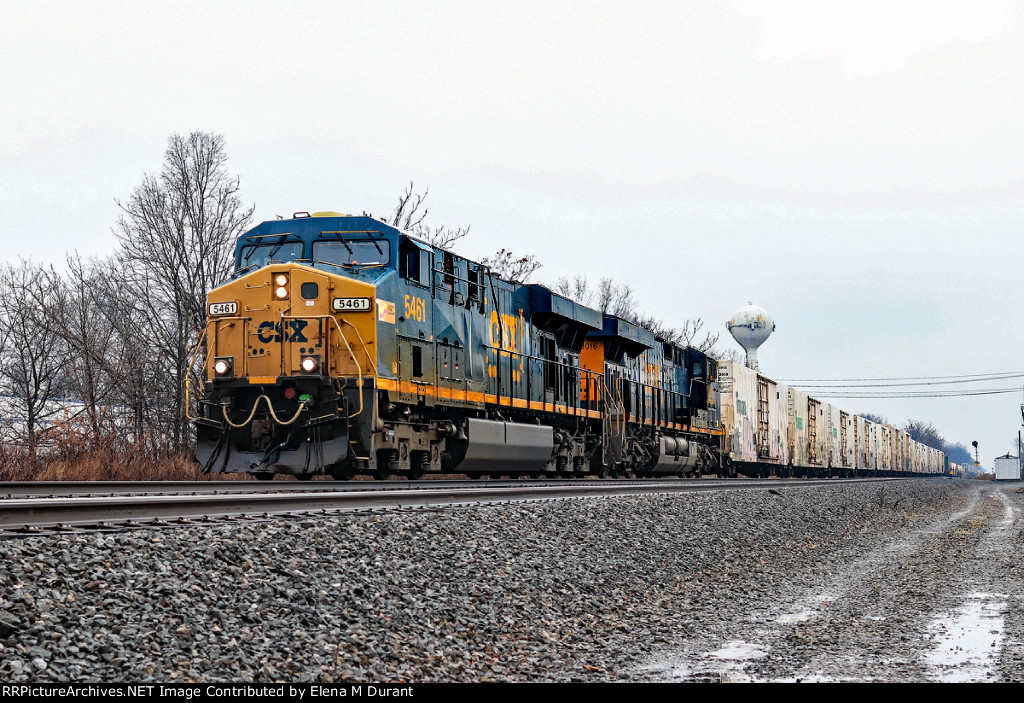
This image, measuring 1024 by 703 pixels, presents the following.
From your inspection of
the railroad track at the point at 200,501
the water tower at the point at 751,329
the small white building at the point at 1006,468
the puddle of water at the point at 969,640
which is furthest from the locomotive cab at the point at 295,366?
the small white building at the point at 1006,468

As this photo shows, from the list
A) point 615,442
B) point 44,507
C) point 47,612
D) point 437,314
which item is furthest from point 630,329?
point 47,612

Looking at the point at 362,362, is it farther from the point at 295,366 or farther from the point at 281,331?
the point at 281,331

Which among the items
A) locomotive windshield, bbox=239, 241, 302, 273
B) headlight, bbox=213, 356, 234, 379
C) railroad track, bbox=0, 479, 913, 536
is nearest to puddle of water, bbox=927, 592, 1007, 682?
railroad track, bbox=0, 479, 913, 536

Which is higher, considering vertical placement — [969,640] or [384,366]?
[384,366]

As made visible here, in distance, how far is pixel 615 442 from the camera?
20.6m

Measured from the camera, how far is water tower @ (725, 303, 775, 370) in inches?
2894

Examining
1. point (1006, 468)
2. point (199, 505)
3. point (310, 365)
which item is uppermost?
point (310, 365)

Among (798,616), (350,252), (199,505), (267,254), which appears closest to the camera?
(199,505)

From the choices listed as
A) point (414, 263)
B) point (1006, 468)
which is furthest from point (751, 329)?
point (414, 263)

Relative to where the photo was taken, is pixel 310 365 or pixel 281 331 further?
pixel 281 331

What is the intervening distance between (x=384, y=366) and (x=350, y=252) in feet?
6.07

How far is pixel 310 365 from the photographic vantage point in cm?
1256
